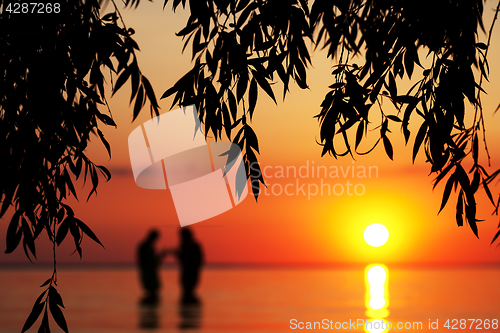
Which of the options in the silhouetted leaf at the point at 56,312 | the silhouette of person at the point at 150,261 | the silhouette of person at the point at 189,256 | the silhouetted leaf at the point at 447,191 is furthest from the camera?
the silhouette of person at the point at 150,261

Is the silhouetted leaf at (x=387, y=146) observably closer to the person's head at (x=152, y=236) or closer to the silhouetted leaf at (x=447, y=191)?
the silhouetted leaf at (x=447, y=191)

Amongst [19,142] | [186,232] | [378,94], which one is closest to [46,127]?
[19,142]

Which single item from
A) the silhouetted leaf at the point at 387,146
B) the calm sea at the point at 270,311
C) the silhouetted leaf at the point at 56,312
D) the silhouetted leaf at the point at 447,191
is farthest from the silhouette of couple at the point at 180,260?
the silhouetted leaf at the point at 447,191

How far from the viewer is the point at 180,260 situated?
8344 mm

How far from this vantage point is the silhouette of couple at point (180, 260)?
8.23 meters

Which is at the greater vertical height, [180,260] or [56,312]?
[180,260]

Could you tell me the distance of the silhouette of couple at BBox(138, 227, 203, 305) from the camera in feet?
27.0

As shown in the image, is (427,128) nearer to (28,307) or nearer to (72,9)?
(72,9)

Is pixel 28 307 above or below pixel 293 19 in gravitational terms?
below

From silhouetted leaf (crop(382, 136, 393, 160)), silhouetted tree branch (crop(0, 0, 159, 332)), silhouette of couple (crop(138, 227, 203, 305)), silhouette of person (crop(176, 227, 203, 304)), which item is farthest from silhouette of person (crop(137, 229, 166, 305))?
silhouetted leaf (crop(382, 136, 393, 160))

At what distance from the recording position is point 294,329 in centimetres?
709

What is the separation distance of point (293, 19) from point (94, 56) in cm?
91

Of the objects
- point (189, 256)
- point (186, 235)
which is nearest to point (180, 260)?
point (189, 256)

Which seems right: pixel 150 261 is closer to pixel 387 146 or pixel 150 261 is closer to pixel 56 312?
pixel 56 312
